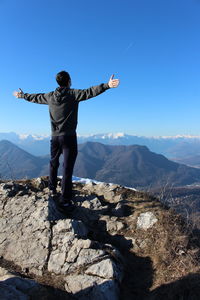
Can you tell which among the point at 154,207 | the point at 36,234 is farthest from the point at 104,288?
the point at 154,207

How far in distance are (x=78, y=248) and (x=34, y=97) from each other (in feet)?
17.5

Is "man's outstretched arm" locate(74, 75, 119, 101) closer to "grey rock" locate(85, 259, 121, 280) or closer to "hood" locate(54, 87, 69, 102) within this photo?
"hood" locate(54, 87, 69, 102)

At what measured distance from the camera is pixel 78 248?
19.9 ft

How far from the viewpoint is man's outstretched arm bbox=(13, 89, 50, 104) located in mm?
8375

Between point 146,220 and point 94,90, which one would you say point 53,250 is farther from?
point 94,90

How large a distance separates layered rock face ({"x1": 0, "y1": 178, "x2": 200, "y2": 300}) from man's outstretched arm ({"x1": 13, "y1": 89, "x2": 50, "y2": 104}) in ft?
10.9

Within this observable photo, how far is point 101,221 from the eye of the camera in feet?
26.9

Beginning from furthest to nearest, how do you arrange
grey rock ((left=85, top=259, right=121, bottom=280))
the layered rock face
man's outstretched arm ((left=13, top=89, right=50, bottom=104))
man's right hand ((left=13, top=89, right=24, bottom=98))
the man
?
1. man's right hand ((left=13, top=89, right=24, bottom=98))
2. man's outstretched arm ((left=13, top=89, right=50, bottom=104))
3. the man
4. grey rock ((left=85, top=259, right=121, bottom=280))
5. the layered rock face

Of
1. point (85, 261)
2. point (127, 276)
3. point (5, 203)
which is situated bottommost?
point (127, 276)

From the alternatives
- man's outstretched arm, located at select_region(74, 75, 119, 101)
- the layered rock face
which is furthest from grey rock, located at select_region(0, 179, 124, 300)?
man's outstretched arm, located at select_region(74, 75, 119, 101)

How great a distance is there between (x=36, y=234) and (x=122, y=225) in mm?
2747

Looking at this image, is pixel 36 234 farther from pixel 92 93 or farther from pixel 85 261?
pixel 92 93

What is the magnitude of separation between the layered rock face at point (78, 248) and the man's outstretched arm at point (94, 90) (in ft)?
11.5

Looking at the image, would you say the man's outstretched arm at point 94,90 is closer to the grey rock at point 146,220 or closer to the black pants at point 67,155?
the black pants at point 67,155
